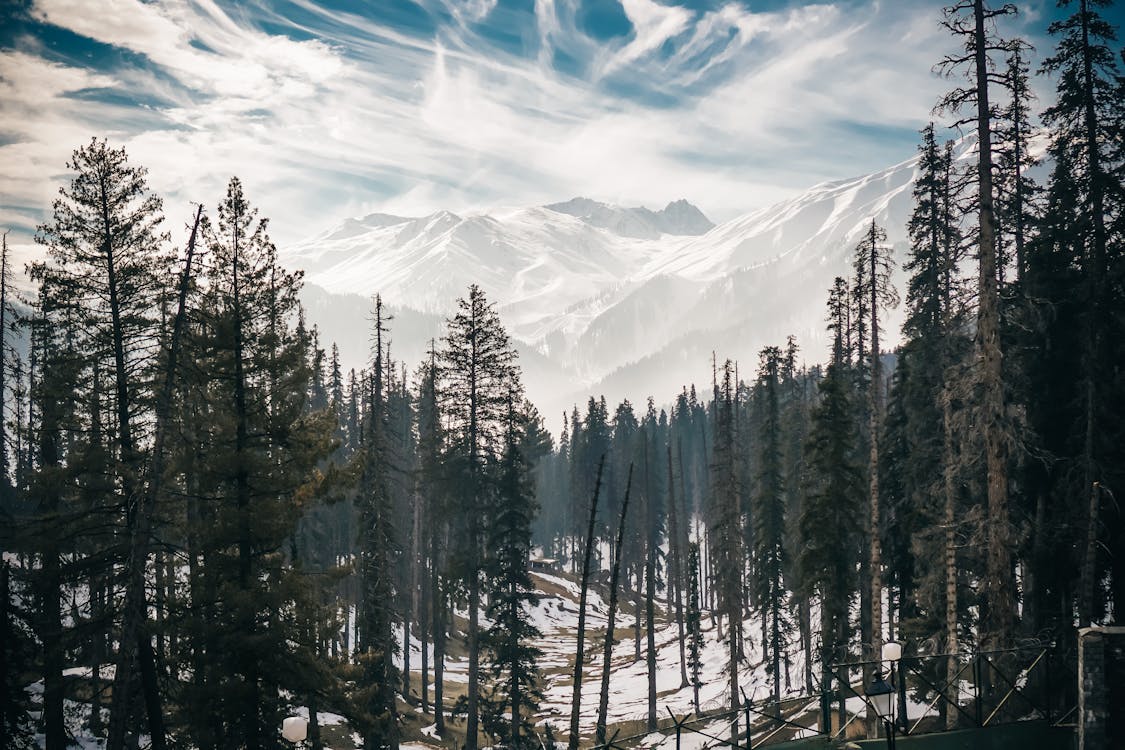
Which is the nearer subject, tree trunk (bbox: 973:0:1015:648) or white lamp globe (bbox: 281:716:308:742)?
white lamp globe (bbox: 281:716:308:742)

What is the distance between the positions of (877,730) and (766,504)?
694 inches

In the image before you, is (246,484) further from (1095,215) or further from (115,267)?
(1095,215)

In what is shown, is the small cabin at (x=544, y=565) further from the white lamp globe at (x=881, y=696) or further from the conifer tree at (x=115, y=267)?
the white lamp globe at (x=881, y=696)

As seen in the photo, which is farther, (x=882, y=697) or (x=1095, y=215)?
(x=1095, y=215)

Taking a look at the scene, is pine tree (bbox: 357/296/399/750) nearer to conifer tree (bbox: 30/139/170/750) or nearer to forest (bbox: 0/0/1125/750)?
forest (bbox: 0/0/1125/750)

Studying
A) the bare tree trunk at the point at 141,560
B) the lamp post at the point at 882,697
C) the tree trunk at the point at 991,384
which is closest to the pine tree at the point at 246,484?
the bare tree trunk at the point at 141,560

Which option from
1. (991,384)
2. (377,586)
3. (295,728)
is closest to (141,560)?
(295,728)

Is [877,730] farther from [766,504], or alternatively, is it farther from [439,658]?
[439,658]

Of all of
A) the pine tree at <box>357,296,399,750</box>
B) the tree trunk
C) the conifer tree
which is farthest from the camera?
the pine tree at <box>357,296,399,750</box>

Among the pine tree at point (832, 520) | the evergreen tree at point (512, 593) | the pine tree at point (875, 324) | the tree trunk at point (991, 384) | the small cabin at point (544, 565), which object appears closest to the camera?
the tree trunk at point (991, 384)

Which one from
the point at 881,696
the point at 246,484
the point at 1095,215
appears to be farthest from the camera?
the point at 1095,215

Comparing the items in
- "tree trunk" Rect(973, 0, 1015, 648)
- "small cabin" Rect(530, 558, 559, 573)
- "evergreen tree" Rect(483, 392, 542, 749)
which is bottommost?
"small cabin" Rect(530, 558, 559, 573)

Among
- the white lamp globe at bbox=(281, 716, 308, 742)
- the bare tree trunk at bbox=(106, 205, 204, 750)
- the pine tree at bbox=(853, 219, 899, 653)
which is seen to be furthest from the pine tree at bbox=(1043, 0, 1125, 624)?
the bare tree trunk at bbox=(106, 205, 204, 750)

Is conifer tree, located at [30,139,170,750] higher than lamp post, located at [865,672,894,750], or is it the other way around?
conifer tree, located at [30,139,170,750]
